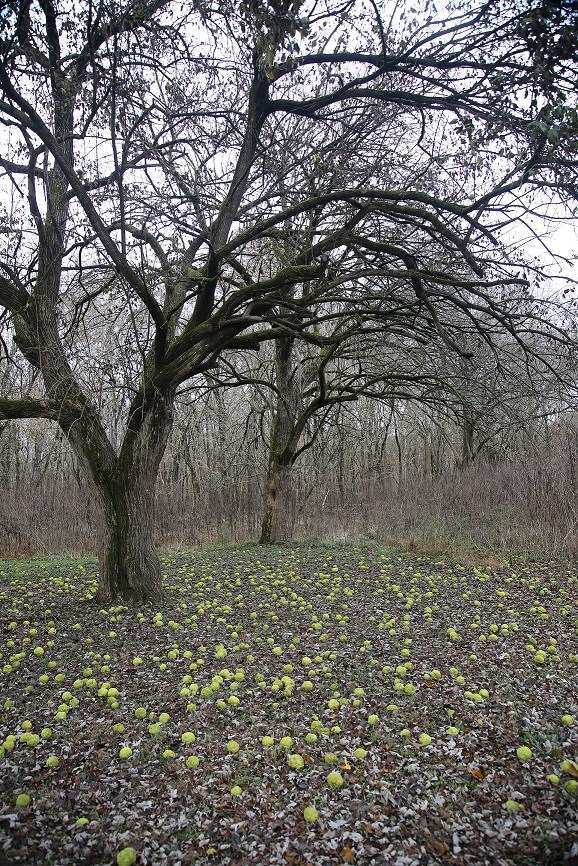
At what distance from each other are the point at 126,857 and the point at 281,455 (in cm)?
890

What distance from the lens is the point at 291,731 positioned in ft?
12.1

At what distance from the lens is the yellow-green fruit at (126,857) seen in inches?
98.0

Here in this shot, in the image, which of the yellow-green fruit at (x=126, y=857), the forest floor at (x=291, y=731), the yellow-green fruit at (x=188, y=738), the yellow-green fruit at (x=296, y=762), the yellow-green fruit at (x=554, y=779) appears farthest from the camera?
the yellow-green fruit at (x=188, y=738)

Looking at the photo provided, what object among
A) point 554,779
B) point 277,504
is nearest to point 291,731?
point 554,779

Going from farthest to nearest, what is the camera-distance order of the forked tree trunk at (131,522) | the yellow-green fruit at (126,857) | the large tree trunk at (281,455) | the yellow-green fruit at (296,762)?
the large tree trunk at (281,455), the forked tree trunk at (131,522), the yellow-green fruit at (296,762), the yellow-green fruit at (126,857)

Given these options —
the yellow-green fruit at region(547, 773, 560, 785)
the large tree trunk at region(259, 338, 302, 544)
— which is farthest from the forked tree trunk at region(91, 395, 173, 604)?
the large tree trunk at region(259, 338, 302, 544)

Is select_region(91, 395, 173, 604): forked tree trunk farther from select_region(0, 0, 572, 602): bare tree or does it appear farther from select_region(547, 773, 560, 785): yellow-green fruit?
select_region(547, 773, 560, 785): yellow-green fruit

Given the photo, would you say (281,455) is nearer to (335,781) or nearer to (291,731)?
(291,731)

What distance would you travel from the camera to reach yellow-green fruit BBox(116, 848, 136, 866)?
8.17 feet

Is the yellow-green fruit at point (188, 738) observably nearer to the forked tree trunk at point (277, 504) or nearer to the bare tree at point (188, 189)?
the bare tree at point (188, 189)

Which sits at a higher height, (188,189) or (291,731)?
(188,189)

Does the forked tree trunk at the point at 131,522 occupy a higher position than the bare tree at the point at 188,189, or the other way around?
the bare tree at the point at 188,189

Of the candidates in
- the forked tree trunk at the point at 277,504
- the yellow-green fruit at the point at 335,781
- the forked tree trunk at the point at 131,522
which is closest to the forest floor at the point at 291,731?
the yellow-green fruit at the point at 335,781

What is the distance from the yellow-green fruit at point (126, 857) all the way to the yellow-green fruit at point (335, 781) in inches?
41.7
